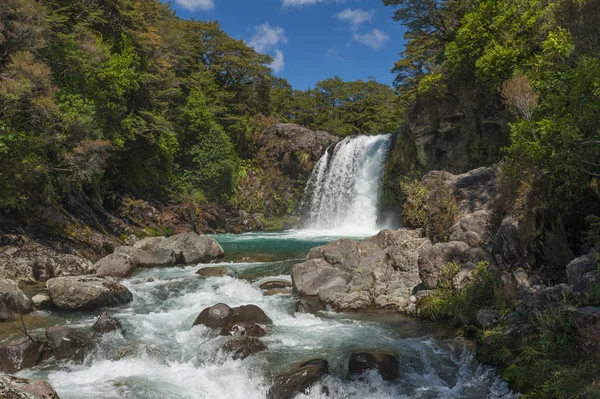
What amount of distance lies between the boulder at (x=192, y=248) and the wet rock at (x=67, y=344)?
9.81 metres

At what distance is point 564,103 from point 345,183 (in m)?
24.6

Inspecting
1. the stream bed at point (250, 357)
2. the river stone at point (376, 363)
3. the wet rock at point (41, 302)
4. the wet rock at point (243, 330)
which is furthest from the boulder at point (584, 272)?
the wet rock at point (41, 302)

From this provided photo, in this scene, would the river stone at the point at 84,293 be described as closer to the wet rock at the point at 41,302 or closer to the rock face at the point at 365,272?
the wet rock at the point at 41,302

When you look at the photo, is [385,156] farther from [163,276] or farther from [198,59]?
[198,59]

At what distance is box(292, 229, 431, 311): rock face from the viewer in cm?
1180

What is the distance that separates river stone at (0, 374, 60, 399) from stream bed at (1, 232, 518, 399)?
5.31ft

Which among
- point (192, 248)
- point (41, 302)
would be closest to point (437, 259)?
point (41, 302)

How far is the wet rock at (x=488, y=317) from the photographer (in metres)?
8.23

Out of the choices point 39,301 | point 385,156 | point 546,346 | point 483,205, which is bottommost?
point 39,301

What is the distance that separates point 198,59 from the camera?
139 feet

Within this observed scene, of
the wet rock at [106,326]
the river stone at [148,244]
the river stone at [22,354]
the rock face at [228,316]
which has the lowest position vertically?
the river stone at [22,354]

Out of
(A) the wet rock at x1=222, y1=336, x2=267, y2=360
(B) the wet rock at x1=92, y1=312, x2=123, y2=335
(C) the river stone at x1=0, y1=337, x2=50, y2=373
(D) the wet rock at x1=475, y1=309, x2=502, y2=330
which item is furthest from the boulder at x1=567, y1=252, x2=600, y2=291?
(C) the river stone at x1=0, y1=337, x2=50, y2=373

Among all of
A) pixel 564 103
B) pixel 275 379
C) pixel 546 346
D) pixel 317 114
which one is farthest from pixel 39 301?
pixel 317 114

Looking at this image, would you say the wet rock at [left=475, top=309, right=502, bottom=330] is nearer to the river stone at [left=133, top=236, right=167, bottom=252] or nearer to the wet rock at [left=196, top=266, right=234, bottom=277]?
the wet rock at [left=196, top=266, right=234, bottom=277]
